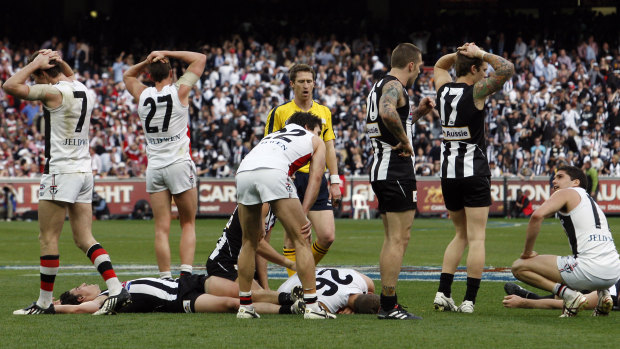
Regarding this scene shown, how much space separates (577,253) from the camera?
8.64 m

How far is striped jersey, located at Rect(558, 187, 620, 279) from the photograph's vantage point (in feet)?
27.8

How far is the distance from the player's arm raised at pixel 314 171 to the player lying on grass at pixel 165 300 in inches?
34.7

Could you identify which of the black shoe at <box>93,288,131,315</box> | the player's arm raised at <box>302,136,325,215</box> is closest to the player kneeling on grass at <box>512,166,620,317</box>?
the player's arm raised at <box>302,136,325,215</box>

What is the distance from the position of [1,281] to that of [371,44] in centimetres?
2780

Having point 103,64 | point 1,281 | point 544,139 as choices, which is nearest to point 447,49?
point 544,139

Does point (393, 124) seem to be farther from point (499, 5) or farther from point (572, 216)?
point (499, 5)

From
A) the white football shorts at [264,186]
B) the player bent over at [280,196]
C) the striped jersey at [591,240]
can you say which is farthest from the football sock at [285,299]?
the striped jersey at [591,240]

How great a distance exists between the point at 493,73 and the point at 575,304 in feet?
6.91

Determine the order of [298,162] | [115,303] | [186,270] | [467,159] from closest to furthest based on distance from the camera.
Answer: [298,162]
[115,303]
[467,159]
[186,270]

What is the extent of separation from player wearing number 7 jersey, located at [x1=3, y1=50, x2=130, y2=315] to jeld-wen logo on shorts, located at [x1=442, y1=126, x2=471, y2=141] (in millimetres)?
3217

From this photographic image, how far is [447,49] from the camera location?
38875 mm

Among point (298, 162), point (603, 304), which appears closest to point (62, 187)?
point (298, 162)

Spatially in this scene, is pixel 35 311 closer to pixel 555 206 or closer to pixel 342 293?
pixel 342 293

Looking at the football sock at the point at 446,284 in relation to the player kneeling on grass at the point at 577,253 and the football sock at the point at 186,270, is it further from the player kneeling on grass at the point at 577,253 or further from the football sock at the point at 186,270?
the football sock at the point at 186,270
